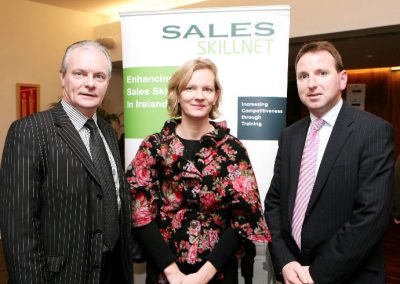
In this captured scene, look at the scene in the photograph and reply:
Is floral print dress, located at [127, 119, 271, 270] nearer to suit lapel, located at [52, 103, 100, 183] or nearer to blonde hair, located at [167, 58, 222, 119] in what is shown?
blonde hair, located at [167, 58, 222, 119]

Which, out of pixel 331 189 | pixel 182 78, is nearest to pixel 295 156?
pixel 331 189

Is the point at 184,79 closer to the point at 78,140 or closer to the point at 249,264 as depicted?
the point at 78,140

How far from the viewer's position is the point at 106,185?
1.65 meters

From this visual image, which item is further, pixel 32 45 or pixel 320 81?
pixel 32 45

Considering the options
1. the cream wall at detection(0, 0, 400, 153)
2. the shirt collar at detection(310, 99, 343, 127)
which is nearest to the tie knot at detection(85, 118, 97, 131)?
the shirt collar at detection(310, 99, 343, 127)

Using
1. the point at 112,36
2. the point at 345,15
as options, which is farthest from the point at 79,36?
the point at 345,15

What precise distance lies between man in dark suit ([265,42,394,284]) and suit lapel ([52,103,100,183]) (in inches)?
35.9

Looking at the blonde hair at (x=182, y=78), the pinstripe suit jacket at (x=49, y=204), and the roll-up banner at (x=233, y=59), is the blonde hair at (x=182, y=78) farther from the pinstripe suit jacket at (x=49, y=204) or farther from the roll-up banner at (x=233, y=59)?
the roll-up banner at (x=233, y=59)

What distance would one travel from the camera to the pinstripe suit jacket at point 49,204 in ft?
4.76

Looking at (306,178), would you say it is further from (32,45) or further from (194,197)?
(32,45)

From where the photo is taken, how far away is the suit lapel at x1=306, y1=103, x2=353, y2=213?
173cm

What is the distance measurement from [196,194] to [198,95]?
0.44m

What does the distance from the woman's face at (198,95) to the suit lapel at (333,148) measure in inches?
22.2

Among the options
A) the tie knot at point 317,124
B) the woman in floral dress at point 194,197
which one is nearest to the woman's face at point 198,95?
the woman in floral dress at point 194,197
